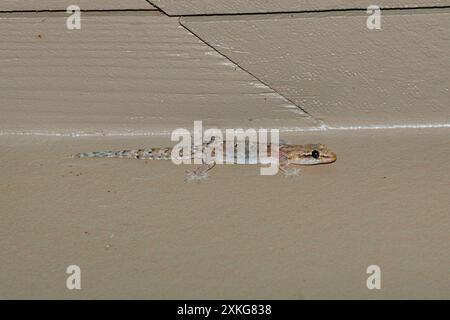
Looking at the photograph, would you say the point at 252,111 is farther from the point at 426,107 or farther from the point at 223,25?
the point at 426,107

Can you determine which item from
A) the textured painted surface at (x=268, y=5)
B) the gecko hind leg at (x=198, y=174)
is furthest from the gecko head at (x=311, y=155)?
the textured painted surface at (x=268, y=5)

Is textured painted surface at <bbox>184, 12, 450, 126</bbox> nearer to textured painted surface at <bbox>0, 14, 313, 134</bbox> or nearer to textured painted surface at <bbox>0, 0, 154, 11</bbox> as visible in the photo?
textured painted surface at <bbox>0, 14, 313, 134</bbox>

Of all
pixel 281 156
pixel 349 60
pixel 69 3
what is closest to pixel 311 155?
pixel 281 156

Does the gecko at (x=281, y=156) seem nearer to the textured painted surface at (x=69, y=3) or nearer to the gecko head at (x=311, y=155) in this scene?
the gecko head at (x=311, y=155)

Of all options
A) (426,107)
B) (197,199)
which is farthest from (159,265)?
(426,107)

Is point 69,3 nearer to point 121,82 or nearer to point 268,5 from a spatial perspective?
point 121,82

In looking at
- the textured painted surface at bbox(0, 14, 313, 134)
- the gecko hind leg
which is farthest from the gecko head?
the gecko hind leg
